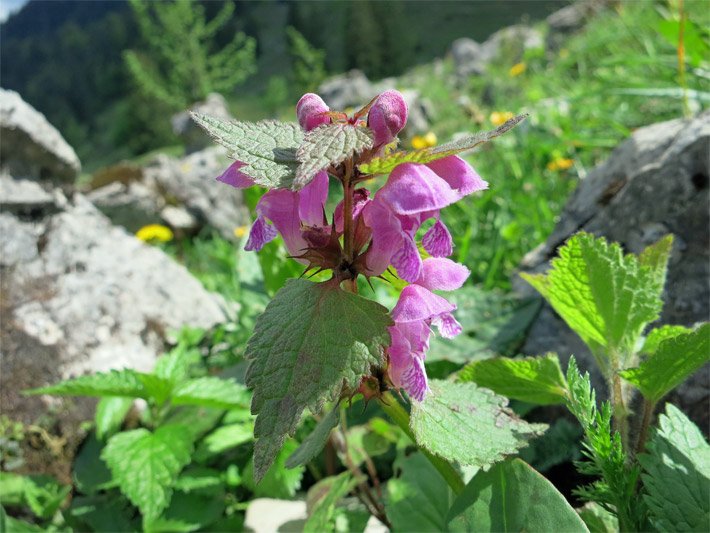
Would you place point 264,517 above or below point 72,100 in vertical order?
above

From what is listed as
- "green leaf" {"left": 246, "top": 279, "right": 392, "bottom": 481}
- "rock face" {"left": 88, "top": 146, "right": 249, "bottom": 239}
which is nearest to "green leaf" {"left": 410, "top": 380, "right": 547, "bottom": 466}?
"green leaf" {"left": 246, "top": 279, "right": 392, "bottom": 481}

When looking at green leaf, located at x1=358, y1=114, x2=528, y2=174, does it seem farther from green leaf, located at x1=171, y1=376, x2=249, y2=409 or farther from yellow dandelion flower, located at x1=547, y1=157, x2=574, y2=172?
yellow dandelion flower, located at x1=547, y1=157, x2=574, y2=172

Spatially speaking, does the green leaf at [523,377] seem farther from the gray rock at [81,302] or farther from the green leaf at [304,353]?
the gray rock at [81,302]

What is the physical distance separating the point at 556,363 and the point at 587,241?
204 millimetres

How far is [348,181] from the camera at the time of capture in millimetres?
736

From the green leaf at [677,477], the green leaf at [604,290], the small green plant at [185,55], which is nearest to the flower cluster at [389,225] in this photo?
the green leaf at [604,290]

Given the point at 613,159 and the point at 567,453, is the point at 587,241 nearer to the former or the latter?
the point at 567,453

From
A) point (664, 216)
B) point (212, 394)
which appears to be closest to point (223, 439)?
point (212, 394)

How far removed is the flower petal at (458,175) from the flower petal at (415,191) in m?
0.04

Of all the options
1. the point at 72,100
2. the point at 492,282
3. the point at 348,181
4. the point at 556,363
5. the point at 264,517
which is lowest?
the point at 72,100

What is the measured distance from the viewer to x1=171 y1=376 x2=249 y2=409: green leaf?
4.64ft

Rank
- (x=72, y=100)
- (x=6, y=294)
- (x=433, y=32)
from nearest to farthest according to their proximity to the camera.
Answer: (x=6, y=294)
(x=433, y=32)
(x=72, y=100)

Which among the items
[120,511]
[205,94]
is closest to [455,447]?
[120,511]

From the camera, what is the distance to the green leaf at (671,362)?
2.65ft
